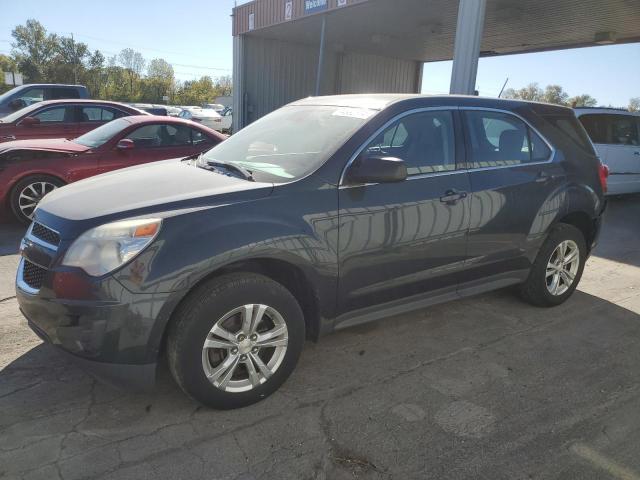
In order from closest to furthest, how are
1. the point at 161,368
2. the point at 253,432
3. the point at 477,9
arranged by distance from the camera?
the point at 253,432 < the point at 161,368 < the point at 477,9

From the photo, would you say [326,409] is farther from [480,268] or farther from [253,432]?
[480,268]

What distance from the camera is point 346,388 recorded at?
3.04 meters

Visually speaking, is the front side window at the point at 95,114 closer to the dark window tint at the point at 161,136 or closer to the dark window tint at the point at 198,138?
the dark window tint at the point at 161,136

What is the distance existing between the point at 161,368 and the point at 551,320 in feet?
10.3

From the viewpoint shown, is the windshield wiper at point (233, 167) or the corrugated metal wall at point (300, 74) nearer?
the windshield wiper at point (233, 167)

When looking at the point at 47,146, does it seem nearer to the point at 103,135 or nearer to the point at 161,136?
the point at 103,135

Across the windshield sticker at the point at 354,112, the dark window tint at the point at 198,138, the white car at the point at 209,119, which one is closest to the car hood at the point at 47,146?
the dark window tint at the point at 198,138

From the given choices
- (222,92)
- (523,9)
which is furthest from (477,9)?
(222,92)

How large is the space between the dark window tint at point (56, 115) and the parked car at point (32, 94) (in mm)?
2880

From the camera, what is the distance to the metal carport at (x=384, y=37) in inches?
474

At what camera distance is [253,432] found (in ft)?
8.50

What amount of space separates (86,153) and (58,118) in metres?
2.85

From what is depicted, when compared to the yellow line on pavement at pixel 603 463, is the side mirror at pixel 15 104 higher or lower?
higher

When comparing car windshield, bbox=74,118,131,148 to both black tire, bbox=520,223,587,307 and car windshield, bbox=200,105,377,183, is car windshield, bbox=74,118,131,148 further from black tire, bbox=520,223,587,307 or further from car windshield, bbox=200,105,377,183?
black tire, bbox=520,223,587,307
